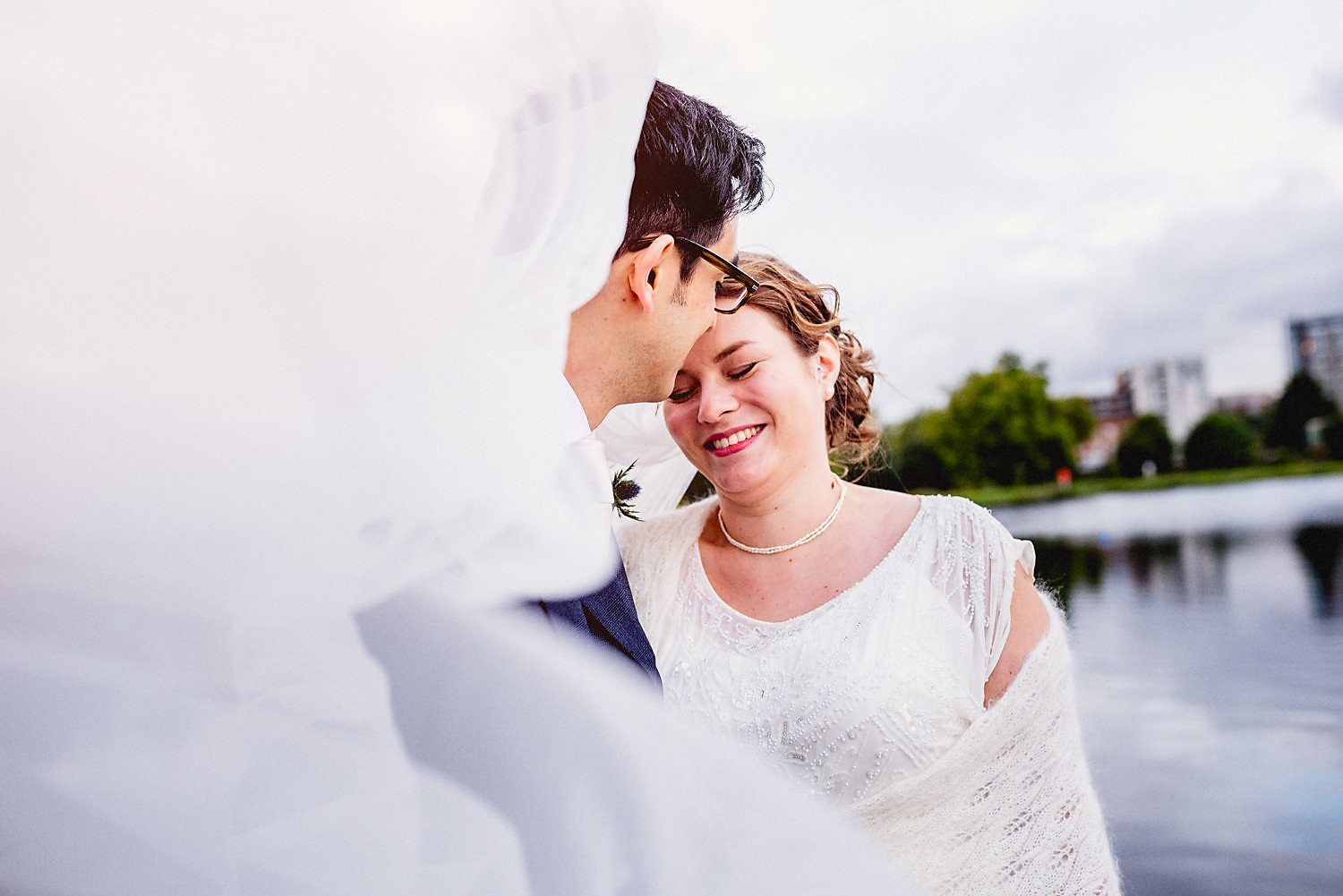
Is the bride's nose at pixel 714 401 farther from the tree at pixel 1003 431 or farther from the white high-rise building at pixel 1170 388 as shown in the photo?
the white high-rise building at pixel 1170 388

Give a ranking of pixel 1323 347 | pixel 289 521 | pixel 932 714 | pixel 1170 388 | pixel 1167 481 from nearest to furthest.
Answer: pixel 289 521 → pixel 932 714 → pixel 1167 481 → pixel 1323 347 → pixel 1170 388

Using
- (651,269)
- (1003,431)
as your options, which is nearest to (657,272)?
(651,269)

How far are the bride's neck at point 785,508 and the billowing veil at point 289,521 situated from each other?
1.72 m

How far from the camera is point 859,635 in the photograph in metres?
2.37

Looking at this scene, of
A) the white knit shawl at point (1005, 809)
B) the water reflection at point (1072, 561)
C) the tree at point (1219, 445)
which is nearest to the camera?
the white knit shawl at point (1005, 809)

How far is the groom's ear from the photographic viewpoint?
1.64m

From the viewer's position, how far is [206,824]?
87 centimetres

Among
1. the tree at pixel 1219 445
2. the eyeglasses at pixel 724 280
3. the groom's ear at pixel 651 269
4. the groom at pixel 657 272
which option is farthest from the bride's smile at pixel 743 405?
the tree at pixel 1219 445

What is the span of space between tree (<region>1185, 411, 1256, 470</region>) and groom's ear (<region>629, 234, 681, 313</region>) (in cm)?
8933

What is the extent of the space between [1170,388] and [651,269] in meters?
167

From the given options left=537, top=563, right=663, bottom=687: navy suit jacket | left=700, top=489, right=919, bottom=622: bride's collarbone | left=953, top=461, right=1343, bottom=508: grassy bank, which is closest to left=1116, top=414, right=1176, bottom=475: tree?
left=953, top=461, right=1343, bottom=508: grassy bank

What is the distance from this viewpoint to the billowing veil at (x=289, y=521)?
85 centimetres

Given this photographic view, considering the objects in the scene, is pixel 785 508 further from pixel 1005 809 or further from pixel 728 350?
pixel 1005 809

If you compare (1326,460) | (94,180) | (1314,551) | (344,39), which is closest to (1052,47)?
(344,39)
